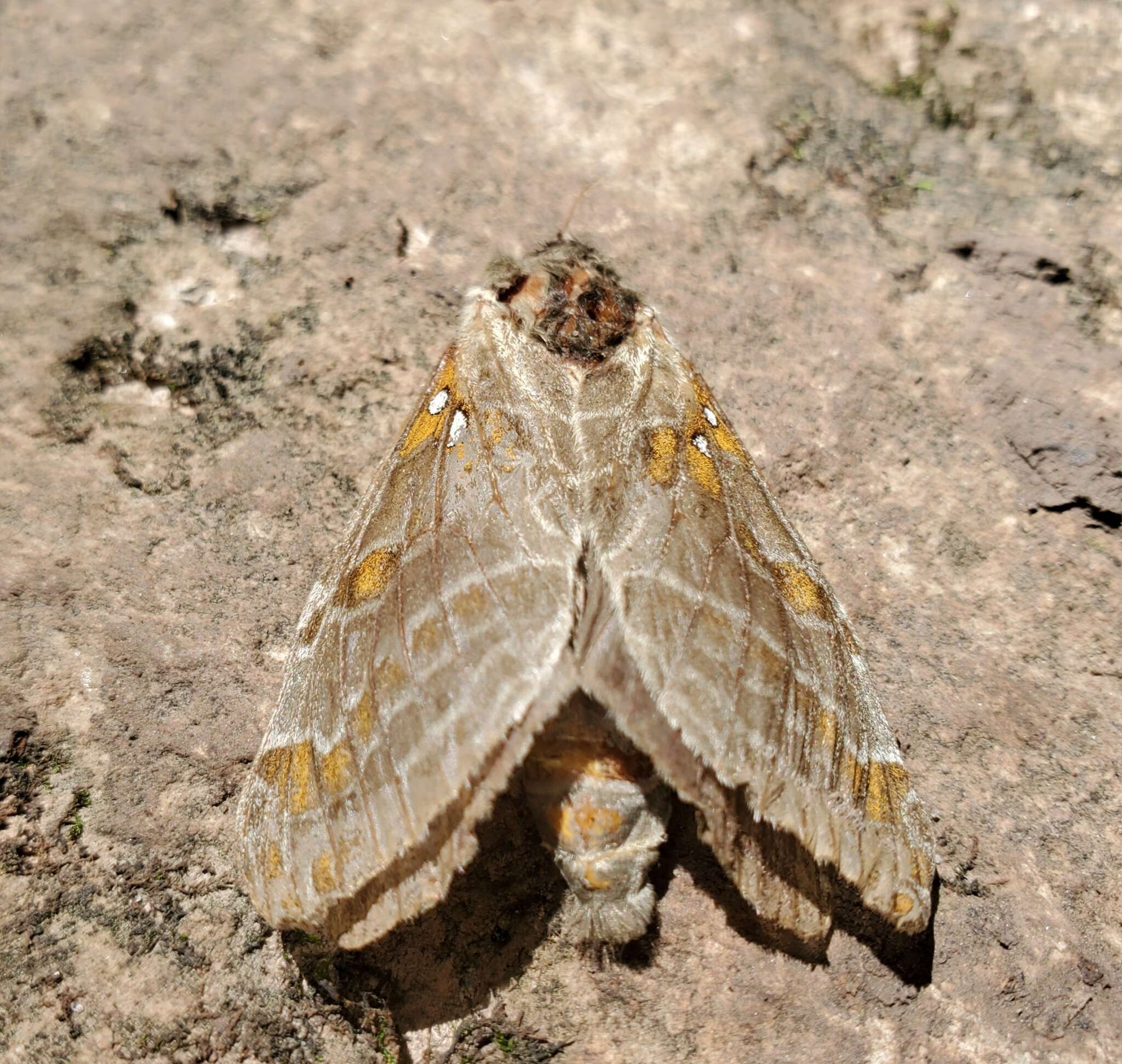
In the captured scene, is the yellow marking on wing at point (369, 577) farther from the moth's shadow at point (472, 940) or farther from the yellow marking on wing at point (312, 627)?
the moth's shadow at point (472, 940)

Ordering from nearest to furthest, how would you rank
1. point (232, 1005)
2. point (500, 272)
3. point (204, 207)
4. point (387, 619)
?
point (387, 619) < point (232, 1005) < point (500, 272) < point (204, 207)

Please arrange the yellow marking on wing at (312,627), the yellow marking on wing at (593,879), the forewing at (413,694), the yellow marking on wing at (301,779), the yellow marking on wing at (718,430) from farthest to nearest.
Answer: the yellow marking on wing at (718,430) → the yellow marking on wing at (312,627) → the yellow marking on wing at (593,879) → the yellow marking on wing at (301,779) → the forewing at (413,694)

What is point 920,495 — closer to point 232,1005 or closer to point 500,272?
point 500,272

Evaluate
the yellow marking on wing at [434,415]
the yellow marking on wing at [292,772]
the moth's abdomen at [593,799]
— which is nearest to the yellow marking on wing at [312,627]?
the yellow marking on wing at [292,772]

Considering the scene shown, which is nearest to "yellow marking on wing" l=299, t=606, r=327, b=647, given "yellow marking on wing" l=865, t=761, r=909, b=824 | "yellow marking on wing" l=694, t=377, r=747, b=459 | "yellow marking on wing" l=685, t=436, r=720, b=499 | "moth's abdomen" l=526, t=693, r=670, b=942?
"moth's abdomen" l=526, t=693, r=670, b=942

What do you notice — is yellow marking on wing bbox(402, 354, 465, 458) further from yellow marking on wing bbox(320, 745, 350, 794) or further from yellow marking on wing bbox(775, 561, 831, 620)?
yellow marking on wing bbox(775, 561, 831, 620)

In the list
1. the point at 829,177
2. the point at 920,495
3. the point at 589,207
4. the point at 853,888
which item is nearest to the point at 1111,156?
the point at 829,177

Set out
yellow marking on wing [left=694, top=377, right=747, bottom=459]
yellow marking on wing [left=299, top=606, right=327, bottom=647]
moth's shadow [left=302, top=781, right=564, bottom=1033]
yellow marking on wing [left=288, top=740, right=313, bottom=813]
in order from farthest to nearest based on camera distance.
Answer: yellow marking on wing [left=694, top=377, right=747, bottom=459] → moth's shadow [left=302, top=781, right=564, bottom=1033] → yellow marking on wing [left=299, top=606, right=327, bottom=647] → yellow marking on wing [left=288, top=740, right=313, bottom=813]

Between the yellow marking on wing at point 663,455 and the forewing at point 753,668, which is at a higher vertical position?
the yellow marking on wing at point 663,455
